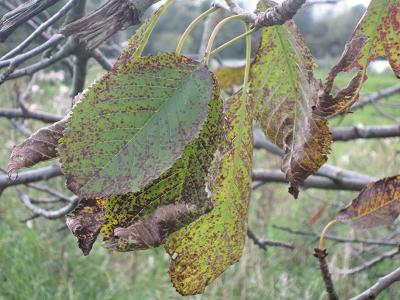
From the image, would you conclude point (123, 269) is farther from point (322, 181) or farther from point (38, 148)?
point (38, 148)

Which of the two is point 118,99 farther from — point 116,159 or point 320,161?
point 320,161

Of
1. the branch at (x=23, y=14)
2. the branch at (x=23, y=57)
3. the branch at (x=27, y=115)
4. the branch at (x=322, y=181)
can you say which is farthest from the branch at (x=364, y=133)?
A: the branch at (x=23, y=14)

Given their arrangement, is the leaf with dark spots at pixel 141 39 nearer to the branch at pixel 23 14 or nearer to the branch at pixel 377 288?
the branch at pixel 23 14

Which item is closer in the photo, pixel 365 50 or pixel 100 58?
pixel 365 50

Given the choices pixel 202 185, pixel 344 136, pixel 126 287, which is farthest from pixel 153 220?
pixel 126 287

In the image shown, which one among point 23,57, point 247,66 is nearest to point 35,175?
point 23,57

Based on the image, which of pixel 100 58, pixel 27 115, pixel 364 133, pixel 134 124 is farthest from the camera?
pixel 364 133

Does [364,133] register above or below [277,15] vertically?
below

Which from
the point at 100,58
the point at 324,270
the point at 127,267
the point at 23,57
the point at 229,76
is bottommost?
the point at 127,267
